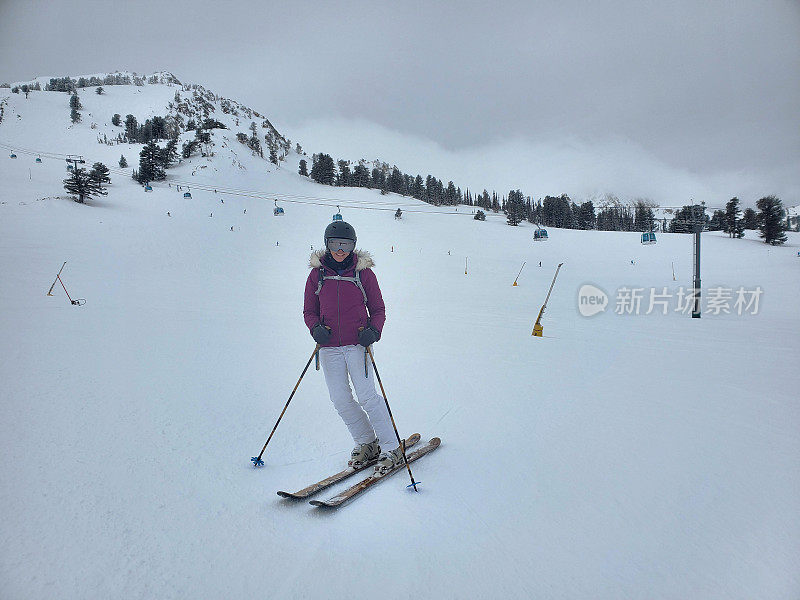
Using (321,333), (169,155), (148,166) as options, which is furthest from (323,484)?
(169,155)

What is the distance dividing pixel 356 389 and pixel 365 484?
0.85 meters

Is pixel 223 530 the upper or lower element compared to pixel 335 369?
lower

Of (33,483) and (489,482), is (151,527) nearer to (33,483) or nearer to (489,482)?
(33,483)

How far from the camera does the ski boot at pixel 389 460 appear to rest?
3.49 meters

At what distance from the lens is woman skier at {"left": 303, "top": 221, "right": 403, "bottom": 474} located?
3521 millimetres

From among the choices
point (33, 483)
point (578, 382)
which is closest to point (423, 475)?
point (33, 483)

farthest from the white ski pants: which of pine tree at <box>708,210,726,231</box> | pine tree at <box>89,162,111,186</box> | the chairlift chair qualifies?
pine tree at <box>89,162,111,186</box>

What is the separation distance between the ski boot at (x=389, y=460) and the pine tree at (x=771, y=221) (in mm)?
71504

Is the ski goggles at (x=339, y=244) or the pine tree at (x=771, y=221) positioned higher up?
the pine tree at (x=771, y=221)

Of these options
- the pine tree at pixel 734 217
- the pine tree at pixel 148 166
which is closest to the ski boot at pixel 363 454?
the pine tree at pixel 148 166

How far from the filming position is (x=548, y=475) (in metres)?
3.46

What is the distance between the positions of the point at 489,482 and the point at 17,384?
5729 millimetres

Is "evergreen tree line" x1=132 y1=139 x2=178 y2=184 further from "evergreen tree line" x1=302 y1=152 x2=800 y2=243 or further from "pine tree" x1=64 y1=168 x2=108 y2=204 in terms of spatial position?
"evergreen tree line" x1=302 y1=152 x2=800 y2=243

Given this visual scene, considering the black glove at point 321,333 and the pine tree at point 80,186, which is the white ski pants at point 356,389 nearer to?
the black glove at point 321,333
